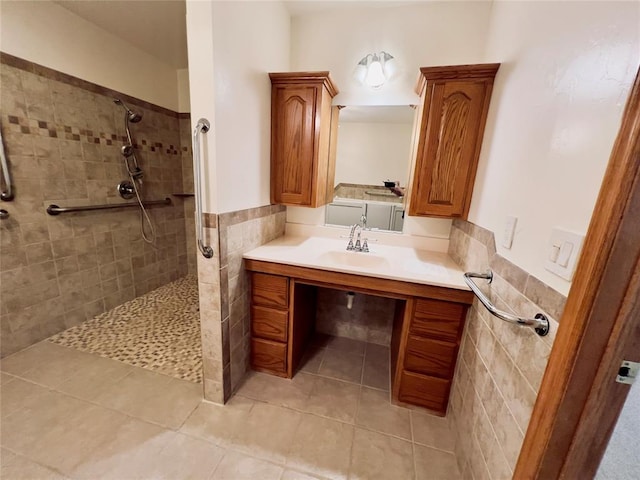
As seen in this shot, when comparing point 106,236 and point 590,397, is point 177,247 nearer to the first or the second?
point 106,236

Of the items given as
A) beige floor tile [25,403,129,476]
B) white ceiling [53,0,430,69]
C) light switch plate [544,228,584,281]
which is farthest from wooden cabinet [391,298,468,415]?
white ceiling [53,0,430,69]

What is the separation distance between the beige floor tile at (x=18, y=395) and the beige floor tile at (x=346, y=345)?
184cm

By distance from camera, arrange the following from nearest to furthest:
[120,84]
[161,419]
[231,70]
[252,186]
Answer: [231,70] → [161,419] → [252,186] → [120,84]

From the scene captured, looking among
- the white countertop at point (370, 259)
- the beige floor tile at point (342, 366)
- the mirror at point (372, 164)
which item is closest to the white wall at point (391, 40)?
the mirror at point (372, 164)

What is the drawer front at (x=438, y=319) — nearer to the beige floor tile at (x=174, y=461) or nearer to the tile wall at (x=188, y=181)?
the beige floor tile at (x=174, y=461)

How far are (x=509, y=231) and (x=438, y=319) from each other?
23.7 inches

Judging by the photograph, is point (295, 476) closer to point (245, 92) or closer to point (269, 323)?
point (269, 323)

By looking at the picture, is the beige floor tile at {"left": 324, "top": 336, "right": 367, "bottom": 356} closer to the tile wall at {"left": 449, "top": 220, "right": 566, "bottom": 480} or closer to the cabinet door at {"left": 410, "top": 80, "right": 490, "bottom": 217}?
the tile wall at {"left": 449, "top": 220, "right": 566, "bottom": 480}

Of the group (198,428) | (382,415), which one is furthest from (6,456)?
(382,415)

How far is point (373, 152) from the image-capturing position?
1954 millimetres

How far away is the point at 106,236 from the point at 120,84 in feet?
4.58

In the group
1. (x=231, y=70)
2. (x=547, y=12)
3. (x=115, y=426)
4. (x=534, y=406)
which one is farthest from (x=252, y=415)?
(x=547, y=12)

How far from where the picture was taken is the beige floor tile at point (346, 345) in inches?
80.9

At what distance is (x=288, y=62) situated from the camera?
76.8 inches
